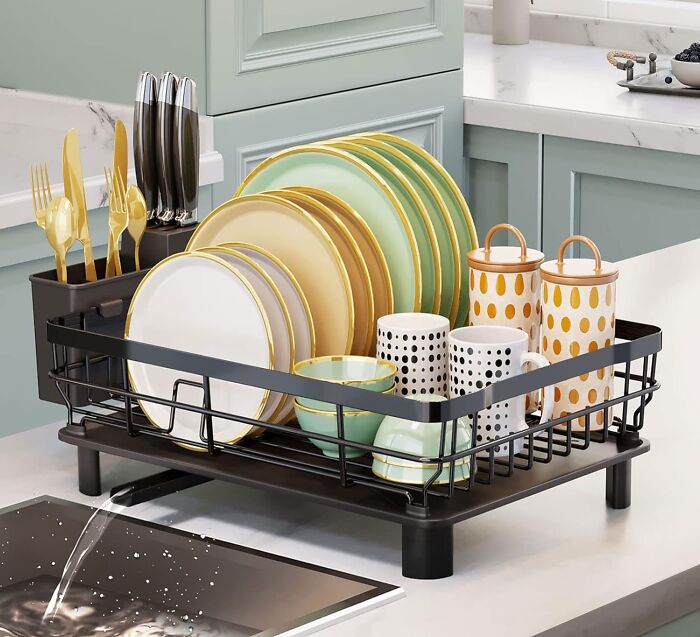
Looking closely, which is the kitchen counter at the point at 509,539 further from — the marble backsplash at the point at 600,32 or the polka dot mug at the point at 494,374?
the marble backsplash at the point at 600,32

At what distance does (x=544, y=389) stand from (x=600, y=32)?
318 centimetres

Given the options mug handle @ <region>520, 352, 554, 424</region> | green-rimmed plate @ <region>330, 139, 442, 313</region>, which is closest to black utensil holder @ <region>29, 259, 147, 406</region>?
green-rimmed plate @ <region>330, 139, 442, 313</region>

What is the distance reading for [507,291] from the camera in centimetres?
100

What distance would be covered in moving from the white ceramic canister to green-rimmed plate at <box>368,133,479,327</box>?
4.3 inches

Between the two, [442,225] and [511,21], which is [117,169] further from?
[511,21]

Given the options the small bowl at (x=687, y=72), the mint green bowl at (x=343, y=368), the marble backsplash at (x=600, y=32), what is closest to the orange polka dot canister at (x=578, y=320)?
the mint green bowl at (x=343, y=368)

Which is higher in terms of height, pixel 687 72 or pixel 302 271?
pixel 302 271

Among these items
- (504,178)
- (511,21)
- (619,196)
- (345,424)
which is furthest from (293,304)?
(511,21)

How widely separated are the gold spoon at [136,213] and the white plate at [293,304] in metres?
0.12

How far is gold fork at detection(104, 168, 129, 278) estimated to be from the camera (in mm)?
1072

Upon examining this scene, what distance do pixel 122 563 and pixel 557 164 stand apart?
2.22 metres

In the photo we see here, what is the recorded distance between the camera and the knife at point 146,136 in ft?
3.69

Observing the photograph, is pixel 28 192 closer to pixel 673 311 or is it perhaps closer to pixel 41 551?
pixel 673 311

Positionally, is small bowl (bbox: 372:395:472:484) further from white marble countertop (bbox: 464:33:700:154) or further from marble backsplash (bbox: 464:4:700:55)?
marble backsplash (bbox: 464:4:700:55)
